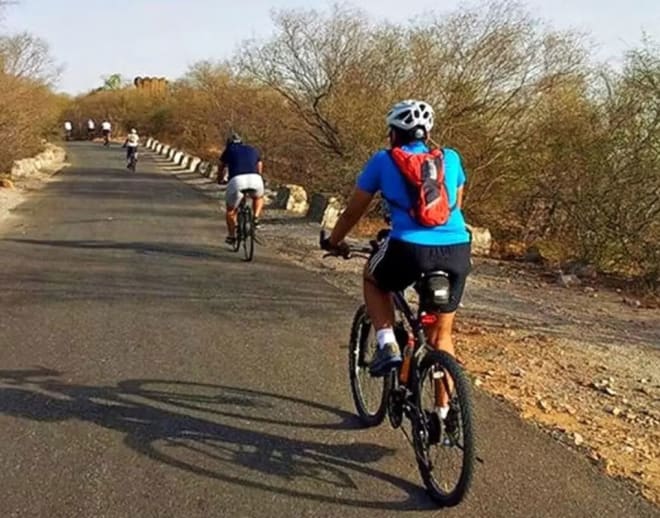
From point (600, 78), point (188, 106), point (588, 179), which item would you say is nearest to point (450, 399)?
point (588, 179)

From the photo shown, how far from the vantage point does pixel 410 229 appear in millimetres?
3922

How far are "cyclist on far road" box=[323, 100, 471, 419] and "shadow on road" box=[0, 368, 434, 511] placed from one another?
56 cm

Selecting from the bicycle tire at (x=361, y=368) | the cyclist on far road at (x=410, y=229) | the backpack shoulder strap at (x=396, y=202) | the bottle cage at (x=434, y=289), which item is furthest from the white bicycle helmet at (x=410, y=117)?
the bicycle tire at (x=361, y=368)

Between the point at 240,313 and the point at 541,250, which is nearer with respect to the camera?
the point at 240,313

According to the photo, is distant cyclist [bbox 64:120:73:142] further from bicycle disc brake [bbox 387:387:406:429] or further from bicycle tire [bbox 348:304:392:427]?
bicycle disc brake [bbox 387:387:406:429]

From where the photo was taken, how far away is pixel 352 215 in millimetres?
4293

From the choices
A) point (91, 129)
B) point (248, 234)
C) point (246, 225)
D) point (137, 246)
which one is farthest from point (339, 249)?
point (91, 129)

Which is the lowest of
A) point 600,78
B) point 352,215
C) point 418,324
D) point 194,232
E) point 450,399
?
point 194,232

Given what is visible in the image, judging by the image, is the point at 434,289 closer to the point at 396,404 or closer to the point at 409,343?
the point at 409,343

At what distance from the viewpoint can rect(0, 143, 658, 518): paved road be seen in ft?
12.4

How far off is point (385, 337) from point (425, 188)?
2.93 feet

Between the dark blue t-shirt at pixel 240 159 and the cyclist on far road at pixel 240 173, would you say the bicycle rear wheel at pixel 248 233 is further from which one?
the dark blue t-shirt at pixel 240 159

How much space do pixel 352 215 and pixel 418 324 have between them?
706 millimetres

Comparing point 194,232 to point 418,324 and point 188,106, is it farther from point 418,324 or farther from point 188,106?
point 188,106
